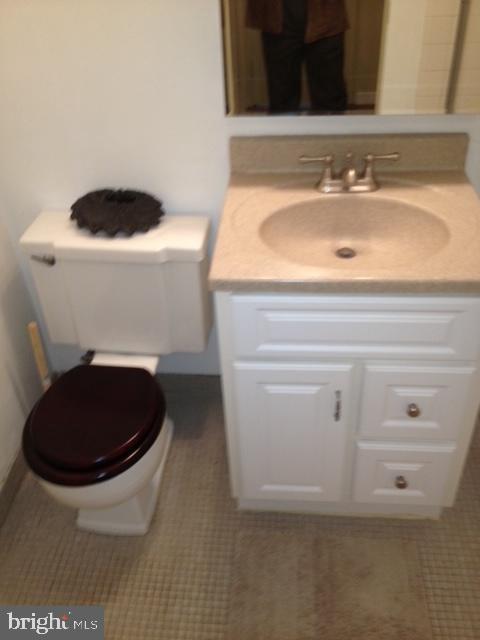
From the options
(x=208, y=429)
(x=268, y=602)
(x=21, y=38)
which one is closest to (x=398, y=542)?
(x=268, y=602)

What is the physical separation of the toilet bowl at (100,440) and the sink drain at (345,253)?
1.97ft

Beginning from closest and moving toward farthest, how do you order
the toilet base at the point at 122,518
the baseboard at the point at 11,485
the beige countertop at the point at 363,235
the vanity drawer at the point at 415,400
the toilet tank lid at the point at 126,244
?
the beige countertop at the point at 363,235 < the vanity drawer at the point at 415,400 < the toilet tank lid at the point at 126,244 < the toilet base at the point at 122,518 < the baseboard at the point at 11,485

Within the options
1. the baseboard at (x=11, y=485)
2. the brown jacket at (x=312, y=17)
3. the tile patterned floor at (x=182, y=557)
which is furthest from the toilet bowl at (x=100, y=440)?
the brown jacket at (x=312, y=17)

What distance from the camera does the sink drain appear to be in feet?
4.97

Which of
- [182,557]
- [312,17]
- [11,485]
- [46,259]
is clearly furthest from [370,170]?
[11,485]

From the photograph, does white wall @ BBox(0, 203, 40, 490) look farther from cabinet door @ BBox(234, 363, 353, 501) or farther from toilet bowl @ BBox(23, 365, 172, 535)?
cabinet door @ BBox(234, 363, 353, 501)

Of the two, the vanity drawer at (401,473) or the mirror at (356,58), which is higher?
the mirror at (356,58)

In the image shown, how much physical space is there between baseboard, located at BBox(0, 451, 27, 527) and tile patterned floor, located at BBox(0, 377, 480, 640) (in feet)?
0.06

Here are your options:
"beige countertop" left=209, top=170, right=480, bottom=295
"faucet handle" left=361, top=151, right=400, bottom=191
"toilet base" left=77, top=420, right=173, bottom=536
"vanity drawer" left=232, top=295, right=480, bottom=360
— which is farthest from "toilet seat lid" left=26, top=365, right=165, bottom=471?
"faucet handle" left=361, top=151, right=400, bottom=191

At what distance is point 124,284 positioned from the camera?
5.41ft

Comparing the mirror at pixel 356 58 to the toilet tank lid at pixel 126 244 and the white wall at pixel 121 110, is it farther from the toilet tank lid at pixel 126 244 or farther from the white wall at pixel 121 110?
the toilet tank lid at pixel 126 244

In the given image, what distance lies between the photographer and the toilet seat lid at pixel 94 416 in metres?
1.44

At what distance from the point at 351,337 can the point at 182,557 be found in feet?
2.68

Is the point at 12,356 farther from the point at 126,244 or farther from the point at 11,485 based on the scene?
Answer: the point at 126,244
